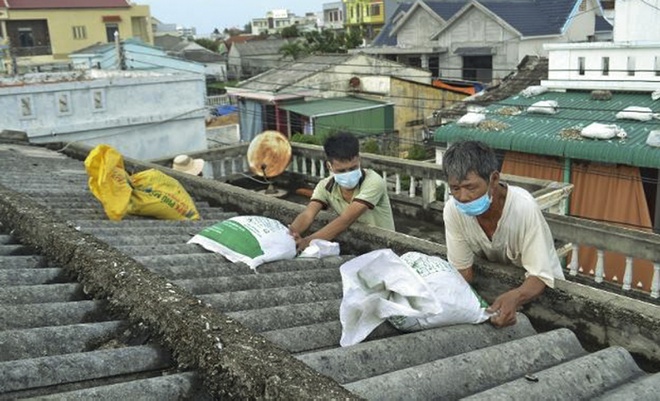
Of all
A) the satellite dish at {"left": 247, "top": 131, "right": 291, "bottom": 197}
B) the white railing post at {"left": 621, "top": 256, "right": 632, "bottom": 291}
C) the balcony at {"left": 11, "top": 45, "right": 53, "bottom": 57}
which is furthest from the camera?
the balcony at {"left": 11, "top": 45, "right": 53, "bottom": 57}

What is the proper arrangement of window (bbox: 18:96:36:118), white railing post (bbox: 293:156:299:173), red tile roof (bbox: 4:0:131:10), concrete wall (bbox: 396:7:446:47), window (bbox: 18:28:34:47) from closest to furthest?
white railing post (bbox: 293:156:299:173), window (bbox: 18:96:36:118), concrete wall (bbox: 396:7:446:47), red tile roof (bbox: 4:0:131:10), window (bbox: 18:28:34:47)

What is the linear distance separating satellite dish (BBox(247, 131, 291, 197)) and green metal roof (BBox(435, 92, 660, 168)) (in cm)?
525

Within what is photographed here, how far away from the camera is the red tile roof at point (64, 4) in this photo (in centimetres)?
4337

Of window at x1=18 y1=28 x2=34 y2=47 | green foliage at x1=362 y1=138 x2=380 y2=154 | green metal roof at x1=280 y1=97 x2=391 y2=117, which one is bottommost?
green foliage at x1=362 y1=138 x2=380 y2=154

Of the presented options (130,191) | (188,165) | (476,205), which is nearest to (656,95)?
(188,165)

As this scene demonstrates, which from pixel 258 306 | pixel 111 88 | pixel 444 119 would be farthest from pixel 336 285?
pixel 444 119

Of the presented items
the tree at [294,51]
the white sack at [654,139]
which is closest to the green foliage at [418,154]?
the white sack at [654,139]

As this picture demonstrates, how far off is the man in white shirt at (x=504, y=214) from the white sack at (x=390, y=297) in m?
0.30

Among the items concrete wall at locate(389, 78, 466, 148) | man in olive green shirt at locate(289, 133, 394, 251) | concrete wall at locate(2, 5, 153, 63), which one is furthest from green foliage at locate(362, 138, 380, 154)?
concrete wall at locate(2, 5, 153, 63)

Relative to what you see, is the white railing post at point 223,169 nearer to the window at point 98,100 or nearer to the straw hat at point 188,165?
the straw hat at point 188,165

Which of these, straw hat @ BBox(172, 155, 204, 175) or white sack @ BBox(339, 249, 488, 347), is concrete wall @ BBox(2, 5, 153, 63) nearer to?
straw hat @ BBox(172, 155, 204, 175)

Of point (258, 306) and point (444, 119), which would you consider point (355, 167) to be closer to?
point (258, 306)

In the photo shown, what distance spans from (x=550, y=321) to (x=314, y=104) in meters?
23.0

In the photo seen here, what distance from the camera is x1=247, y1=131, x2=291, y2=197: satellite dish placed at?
9.21 metres
